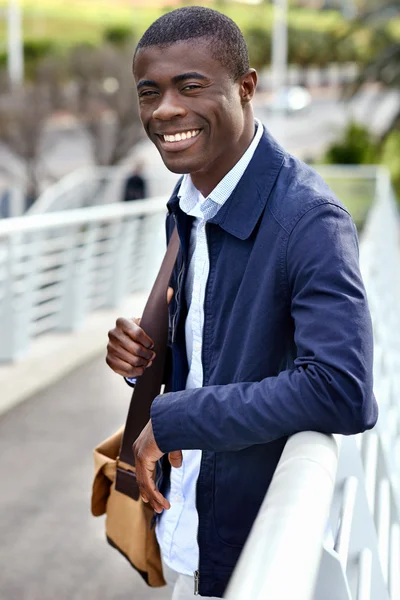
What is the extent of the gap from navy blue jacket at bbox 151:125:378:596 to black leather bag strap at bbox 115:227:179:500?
0.09m

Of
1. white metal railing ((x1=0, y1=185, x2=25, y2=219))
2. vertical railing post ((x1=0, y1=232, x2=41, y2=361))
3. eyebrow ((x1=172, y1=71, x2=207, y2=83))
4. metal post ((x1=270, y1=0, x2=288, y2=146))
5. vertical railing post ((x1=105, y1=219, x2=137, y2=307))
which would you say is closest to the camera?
eyebrow ((x1=172, y1=71, x2=207, y2=83))

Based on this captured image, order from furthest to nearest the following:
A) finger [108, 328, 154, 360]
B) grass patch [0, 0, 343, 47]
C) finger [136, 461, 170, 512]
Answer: grass patch [0, 0, 343, 47], finger [108, 328, 154, 360], finger [136, 461, 170, 512]

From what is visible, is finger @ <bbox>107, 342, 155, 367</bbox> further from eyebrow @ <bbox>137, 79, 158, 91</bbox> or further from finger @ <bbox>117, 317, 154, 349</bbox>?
eyebrow @ <bbox>137, 79, 158, 91</bbox>

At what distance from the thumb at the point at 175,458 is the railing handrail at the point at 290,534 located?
Result: 419 millimetres

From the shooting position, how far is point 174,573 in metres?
1.96

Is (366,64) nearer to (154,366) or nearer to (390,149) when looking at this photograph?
(390,149)

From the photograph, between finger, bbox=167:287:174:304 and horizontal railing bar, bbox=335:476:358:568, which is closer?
horizontal railing bar, bbox=335:476:358:568

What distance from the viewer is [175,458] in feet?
5.80

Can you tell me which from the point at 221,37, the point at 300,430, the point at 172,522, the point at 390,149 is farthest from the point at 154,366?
the point at 390,149

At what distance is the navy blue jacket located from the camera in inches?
58.1

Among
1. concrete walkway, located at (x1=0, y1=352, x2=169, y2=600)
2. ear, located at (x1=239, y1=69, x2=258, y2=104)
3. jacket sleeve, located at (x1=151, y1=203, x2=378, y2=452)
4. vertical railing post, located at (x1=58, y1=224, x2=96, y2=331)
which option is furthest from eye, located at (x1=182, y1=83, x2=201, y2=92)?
vertical railing post, located at (x1=58, y1=224, x2=96, y2=331)

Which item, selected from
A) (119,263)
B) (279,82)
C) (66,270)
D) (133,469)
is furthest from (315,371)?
(279,82)

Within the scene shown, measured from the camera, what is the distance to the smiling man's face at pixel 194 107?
1.63m

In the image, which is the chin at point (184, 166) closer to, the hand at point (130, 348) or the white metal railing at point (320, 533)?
the hand at point (130, 348)
